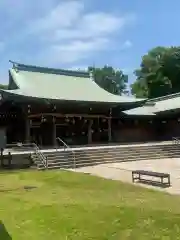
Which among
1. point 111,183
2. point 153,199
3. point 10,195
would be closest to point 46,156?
point 111,183

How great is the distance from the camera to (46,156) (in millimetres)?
19047

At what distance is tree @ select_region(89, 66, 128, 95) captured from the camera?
93250 millimetres

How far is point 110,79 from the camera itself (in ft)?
318

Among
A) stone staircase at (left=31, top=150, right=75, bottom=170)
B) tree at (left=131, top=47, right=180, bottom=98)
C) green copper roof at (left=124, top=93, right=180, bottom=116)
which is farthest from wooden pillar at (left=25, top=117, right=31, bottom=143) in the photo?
tree at (left=131, top=47, right=180, bottom=98)

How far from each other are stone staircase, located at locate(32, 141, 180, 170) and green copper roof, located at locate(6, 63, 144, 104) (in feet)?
17.4

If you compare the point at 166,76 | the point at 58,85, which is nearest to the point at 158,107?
the point at 58,85

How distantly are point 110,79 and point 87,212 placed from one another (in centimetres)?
9016

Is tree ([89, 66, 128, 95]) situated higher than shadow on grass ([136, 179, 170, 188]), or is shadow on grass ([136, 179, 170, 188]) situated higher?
tree ([89, 66, 128, 95])

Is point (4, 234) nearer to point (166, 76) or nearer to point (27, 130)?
point (27, 130)

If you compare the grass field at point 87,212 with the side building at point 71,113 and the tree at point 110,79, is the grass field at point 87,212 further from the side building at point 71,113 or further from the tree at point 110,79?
the tree at point 110,79

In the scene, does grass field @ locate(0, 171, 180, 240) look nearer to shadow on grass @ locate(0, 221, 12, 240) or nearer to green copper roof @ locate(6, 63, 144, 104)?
shadow on grass @ locate(0, 221, 12, 240)

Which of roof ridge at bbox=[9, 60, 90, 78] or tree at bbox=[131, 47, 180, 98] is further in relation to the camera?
tree at bbox=[131, 47, 180, 98]

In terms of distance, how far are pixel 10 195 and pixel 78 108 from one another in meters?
17.6

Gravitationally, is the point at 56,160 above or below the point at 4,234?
above
